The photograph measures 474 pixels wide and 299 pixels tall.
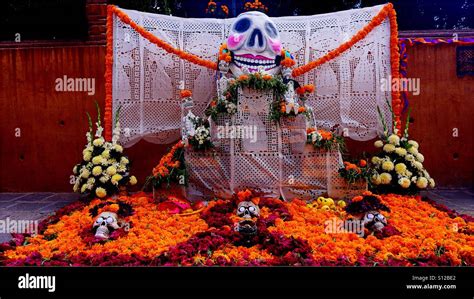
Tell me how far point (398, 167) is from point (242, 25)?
2.93 m

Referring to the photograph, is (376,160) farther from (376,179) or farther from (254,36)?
(254,36)

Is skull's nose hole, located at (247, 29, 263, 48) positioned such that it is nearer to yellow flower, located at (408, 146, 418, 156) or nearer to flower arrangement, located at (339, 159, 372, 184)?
flower arrangement, located at (339, 159, 372, 184)

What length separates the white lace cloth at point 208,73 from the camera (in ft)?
19.7

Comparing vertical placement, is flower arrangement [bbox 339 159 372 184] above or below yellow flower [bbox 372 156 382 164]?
below

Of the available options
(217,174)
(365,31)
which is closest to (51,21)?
(217,174)

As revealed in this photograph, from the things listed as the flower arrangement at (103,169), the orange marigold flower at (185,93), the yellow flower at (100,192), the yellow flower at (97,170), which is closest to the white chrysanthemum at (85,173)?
the flower arrangement at (103,169)

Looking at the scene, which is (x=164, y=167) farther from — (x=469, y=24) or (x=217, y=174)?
(x=469, y=24)

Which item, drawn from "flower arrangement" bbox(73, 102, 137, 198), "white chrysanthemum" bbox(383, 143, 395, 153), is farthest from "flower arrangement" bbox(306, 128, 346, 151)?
"flower arrangement" bbox(73, 102, 137, 198)

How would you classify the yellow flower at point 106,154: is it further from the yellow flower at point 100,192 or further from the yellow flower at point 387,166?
the yellow flower at point 387,166

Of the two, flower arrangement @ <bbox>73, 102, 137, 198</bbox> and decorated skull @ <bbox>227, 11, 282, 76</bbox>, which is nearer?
flower arrangement @ <bbox>73, 102, 137, 198</bbox>

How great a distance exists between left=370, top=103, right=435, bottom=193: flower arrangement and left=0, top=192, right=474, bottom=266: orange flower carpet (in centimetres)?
54

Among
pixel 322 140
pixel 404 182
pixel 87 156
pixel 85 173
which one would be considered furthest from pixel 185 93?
pixel 404 182

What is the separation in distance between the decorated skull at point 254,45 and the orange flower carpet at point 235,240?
190 centimetres

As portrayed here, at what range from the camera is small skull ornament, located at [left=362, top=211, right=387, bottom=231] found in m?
4.34
